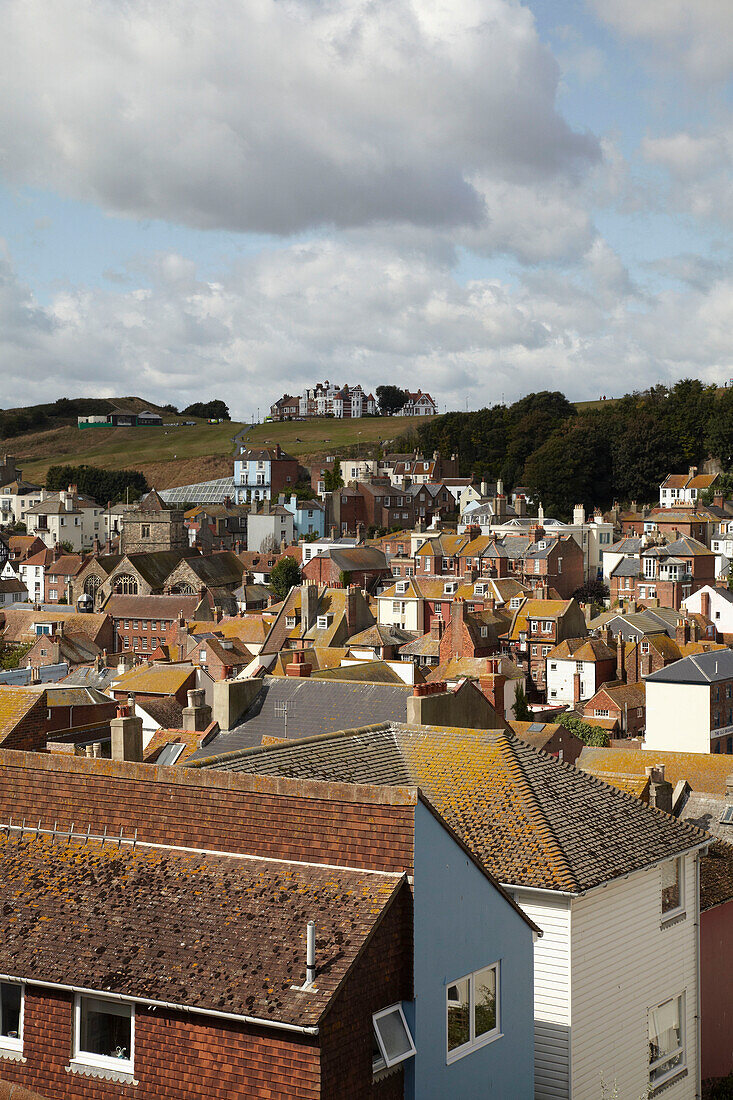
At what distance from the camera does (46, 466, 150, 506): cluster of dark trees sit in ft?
570

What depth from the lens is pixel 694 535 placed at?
108 meters

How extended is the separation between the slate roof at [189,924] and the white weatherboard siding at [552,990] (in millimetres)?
4332

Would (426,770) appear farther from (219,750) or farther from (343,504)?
(343,504)

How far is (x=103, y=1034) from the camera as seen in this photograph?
32.6ft

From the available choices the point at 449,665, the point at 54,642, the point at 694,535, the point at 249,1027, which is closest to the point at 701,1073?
the point at 249,1027

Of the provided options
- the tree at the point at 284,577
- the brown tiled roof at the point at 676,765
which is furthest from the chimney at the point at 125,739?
the tree at the point at 284,577

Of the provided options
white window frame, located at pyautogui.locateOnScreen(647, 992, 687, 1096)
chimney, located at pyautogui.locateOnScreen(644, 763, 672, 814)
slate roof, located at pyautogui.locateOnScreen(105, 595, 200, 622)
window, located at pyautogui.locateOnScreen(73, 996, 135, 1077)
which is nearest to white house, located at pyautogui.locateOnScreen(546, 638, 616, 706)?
slate roof, located at pyautogui.locateOnScreen(105, 595, 200, 622)

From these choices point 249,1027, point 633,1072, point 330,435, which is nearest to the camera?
point 249,1027

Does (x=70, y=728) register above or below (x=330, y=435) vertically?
below

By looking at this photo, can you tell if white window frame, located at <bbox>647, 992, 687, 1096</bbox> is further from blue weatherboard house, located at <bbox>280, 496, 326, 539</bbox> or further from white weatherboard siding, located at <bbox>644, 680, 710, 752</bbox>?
blue weatherboard house, located at <bbox>280, 496, 326, 539</bbox>

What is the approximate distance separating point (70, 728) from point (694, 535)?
86.0 m

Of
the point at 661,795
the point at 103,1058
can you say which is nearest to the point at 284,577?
the point at 661,795

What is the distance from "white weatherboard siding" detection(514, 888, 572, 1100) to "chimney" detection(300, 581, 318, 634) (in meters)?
70.2

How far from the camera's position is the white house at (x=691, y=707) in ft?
206
